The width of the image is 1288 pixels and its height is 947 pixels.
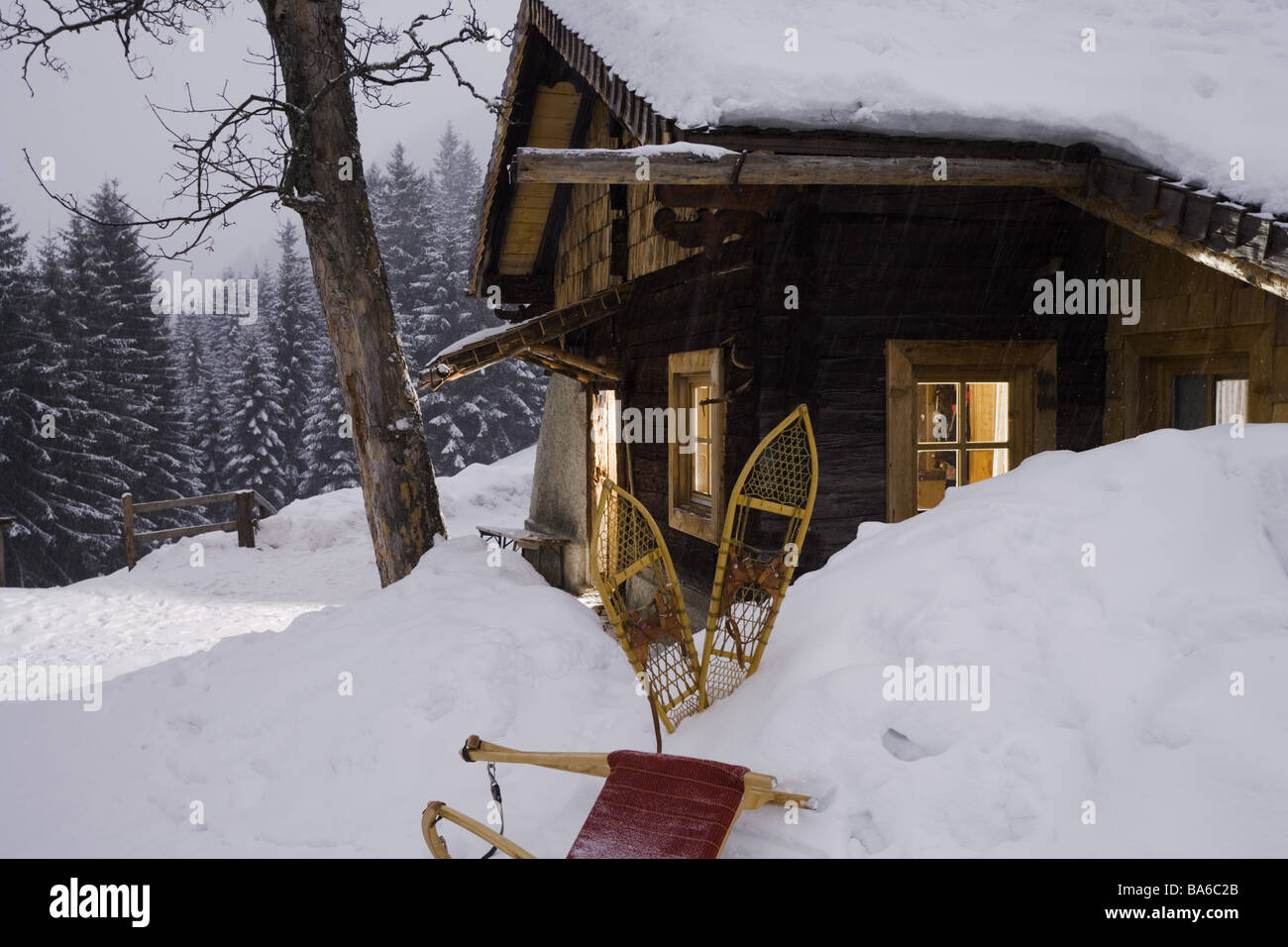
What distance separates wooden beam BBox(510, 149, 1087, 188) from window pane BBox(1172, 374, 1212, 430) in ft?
5.79

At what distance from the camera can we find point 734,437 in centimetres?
647

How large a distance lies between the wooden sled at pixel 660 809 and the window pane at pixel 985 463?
427cm

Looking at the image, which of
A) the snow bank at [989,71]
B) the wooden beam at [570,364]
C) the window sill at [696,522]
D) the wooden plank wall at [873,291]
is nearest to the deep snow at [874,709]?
the window sill at [696,522]

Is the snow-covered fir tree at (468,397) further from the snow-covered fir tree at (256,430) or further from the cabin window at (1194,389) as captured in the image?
the cabin window at (1194,389)

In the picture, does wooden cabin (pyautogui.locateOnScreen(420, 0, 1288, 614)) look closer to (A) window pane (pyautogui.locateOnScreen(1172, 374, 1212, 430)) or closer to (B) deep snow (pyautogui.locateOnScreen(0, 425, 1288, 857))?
(A) window pane (pyautogui.locateOnScreen(1172, 374, 1212, 430))

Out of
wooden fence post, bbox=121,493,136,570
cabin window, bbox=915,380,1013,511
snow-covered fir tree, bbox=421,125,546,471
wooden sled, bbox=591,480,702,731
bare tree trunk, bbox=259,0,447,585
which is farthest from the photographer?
snow-covered fir tree, bbox=421,125,546,471

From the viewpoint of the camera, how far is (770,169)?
488cm

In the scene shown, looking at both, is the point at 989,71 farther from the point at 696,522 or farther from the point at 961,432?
the point at 696,522

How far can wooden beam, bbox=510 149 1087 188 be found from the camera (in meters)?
4.61

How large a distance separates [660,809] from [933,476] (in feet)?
14.7

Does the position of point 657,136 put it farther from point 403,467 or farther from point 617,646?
point 403,467

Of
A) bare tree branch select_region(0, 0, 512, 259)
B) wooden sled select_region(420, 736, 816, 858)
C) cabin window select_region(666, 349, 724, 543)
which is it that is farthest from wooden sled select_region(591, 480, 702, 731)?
bare tree branch select_region(0, 0, 512, 259)
